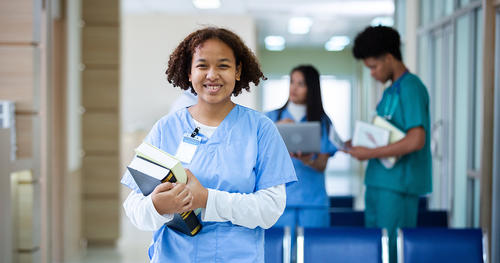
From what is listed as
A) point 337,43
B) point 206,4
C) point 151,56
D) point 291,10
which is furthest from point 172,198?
point 337,43

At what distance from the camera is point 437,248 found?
2.17 meters

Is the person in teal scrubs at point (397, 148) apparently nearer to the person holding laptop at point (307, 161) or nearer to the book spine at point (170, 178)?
the person holding laptop at point (307, 161)

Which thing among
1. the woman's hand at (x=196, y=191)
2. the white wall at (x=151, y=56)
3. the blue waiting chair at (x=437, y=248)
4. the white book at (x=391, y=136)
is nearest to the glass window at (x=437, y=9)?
the white book at (x=391, y=136)

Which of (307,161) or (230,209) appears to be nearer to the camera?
(230,209)

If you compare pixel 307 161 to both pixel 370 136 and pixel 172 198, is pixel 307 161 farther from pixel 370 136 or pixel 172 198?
pixel 172 198

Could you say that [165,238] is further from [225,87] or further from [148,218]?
[225,87]

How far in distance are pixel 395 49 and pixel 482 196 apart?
85 centimetres

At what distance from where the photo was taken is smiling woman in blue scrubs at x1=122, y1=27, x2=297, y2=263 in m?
1.40

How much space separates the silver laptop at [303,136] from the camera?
279cm

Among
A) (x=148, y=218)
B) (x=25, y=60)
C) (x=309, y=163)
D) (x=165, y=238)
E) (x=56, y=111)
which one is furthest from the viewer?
(x=56, y=111)

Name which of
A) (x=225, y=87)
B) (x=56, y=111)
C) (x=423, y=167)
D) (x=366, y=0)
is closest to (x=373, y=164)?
(x=423, y=167)

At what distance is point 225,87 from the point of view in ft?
4.80

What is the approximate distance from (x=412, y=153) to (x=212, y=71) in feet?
5.30

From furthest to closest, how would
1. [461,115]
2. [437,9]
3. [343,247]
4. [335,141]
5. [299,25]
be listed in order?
[299,25] → [437,9] → [461,115] → [335,141] → [343,247]
